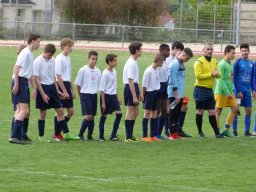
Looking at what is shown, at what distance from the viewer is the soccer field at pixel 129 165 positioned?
11500 millimetres

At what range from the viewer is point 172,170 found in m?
12.8

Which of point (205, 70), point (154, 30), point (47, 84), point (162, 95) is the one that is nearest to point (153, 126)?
point (162, 95)

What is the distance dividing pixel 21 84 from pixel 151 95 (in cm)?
255

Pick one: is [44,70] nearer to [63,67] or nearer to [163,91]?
[63,67]

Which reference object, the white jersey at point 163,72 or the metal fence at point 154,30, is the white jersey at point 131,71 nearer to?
the white jersey at point 163,72

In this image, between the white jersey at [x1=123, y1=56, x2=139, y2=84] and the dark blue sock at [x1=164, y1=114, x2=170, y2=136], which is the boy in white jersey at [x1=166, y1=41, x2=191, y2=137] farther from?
the white jersey at [x1=123, y1=56, x2=139, y2=84]

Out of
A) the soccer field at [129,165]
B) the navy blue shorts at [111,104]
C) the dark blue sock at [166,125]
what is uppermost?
the navy blue shorts at [111,104]

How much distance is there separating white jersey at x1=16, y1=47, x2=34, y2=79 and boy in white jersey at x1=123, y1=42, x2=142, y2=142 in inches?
74.3

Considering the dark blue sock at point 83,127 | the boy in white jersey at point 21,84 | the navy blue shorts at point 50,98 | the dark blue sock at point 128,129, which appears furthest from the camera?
the dark blue sock at point 128,129

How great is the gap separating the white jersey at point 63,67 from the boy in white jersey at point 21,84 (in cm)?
90

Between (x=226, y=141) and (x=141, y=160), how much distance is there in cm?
331

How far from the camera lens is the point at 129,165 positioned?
1317cm

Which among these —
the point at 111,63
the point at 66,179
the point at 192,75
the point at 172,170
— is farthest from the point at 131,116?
the point at 192,75

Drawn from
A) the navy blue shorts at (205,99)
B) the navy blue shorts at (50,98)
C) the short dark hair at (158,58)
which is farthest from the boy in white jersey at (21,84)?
the navy blue shorts at (205,99)
